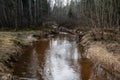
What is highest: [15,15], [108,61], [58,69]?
[15,15]

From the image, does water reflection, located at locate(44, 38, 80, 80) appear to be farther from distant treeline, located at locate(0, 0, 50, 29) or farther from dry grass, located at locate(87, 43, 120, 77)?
distant treeline, located at locate(0, 0, 50, 29)

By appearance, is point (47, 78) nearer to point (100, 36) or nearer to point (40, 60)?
point (40, 60)

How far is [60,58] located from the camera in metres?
17.2

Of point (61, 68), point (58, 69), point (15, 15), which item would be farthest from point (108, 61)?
point (15, 15)

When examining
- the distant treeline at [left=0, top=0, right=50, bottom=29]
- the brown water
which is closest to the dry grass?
the brown water

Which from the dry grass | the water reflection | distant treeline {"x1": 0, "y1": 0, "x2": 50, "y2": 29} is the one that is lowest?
the water reflection

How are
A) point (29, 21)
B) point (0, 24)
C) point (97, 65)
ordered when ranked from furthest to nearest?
point (29, 21), point (0, 24), point (97, 65)

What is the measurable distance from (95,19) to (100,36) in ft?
21.9

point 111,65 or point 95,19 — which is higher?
point 95,19

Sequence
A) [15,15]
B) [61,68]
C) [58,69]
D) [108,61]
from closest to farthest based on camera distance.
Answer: [108,61] < [58,69] < [61,68] < [15,15]

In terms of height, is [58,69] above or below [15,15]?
below

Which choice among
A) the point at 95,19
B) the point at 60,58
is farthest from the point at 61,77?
the point at 95,19

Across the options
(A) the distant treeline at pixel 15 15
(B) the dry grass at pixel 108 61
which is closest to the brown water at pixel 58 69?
(B) the dry grass at pixel 108 61

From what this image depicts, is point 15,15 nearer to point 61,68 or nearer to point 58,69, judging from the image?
point 61,68
